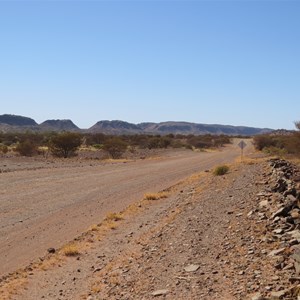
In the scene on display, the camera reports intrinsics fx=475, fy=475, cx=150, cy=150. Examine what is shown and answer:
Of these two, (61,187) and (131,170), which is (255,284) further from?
(131,170)

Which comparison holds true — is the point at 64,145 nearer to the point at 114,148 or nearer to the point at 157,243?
the point at 114,148

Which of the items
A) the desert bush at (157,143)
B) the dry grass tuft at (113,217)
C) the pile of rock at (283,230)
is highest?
the desert bush at (157,143)

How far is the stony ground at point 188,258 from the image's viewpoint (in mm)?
8352

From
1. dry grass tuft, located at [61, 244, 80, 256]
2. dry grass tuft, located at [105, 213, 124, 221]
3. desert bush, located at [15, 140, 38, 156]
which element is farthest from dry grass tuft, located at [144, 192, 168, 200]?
desert bush, located at [15, 140, 38, 156]

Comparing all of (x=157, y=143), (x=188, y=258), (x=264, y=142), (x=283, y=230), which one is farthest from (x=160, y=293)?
(x=157, y=143)

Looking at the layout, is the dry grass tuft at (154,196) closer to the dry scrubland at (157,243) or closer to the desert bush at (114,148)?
the dry scrubland at (157,243)

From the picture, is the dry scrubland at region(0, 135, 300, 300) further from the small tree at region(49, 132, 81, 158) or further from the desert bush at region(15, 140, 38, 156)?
the desert bush at region(15, 140, 38, 156)

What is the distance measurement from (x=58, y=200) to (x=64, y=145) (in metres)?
30.5

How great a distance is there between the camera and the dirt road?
1429 cm

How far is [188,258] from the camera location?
33.6 feet

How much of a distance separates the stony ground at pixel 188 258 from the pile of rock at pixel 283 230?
20mm

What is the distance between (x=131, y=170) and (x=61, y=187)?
10760mm

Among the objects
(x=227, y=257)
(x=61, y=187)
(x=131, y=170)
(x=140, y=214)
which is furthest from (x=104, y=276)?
(x=131, y=170)

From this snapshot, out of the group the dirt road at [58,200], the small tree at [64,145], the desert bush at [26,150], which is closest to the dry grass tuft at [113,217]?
the dirt road at [58,200]
